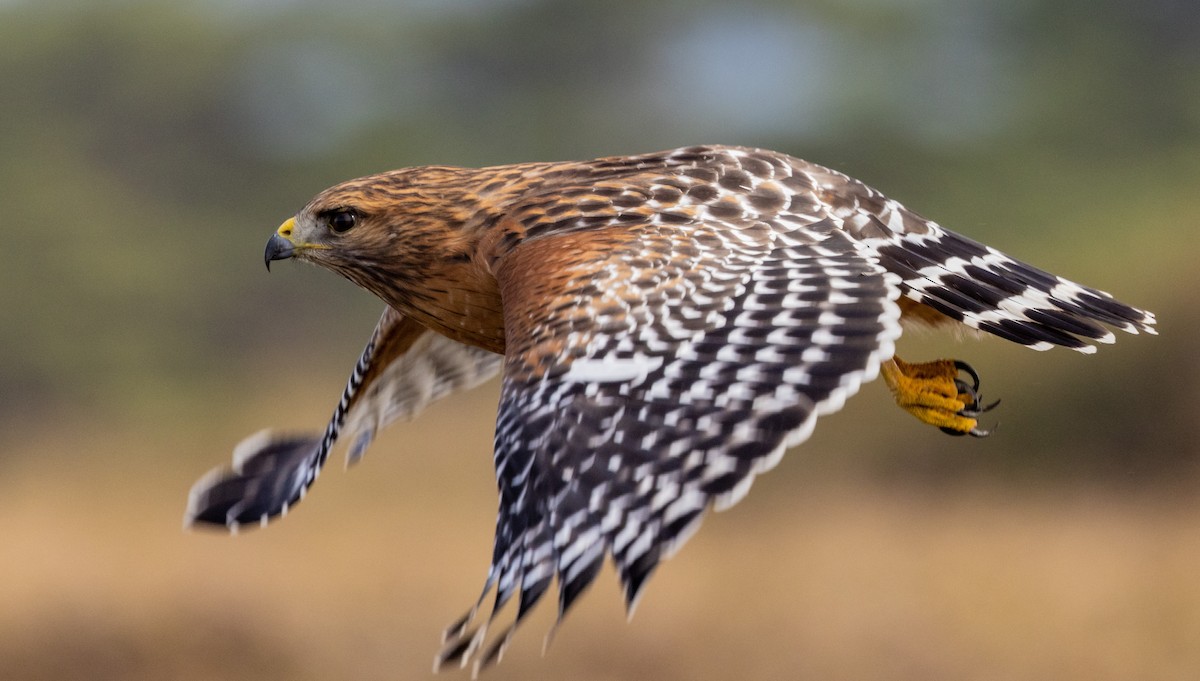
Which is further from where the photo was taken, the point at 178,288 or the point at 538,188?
the point at 178,288

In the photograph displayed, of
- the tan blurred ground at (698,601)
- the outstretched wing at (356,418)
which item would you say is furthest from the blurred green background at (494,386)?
the outstretched wing at (356,418)

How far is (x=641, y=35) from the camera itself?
30.3 meters

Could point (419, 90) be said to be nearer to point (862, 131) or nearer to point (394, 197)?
point (862, 131)

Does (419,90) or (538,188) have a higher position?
(538,188)

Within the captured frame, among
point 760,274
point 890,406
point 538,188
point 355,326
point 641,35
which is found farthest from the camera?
point 641,35

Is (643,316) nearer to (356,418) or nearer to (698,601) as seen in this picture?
(356,418)

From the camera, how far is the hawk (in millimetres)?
4098

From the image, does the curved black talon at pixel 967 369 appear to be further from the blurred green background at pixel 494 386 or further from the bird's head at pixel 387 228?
the blurred green background at pixel 494 386

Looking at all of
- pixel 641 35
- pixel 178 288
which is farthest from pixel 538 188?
pixel 641 35

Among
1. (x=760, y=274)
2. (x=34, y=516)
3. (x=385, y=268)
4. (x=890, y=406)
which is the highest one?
(x=760, y=274)

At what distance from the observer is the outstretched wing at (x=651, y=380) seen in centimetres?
403

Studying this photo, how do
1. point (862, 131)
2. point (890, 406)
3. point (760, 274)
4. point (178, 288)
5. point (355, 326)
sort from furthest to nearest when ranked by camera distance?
point (862, 131), point (178, 288), point (355, 326), point (890, 406), point (760, 274)

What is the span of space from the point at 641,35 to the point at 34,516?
16.7m

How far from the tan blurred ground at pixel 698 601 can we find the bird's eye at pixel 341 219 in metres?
7.20
